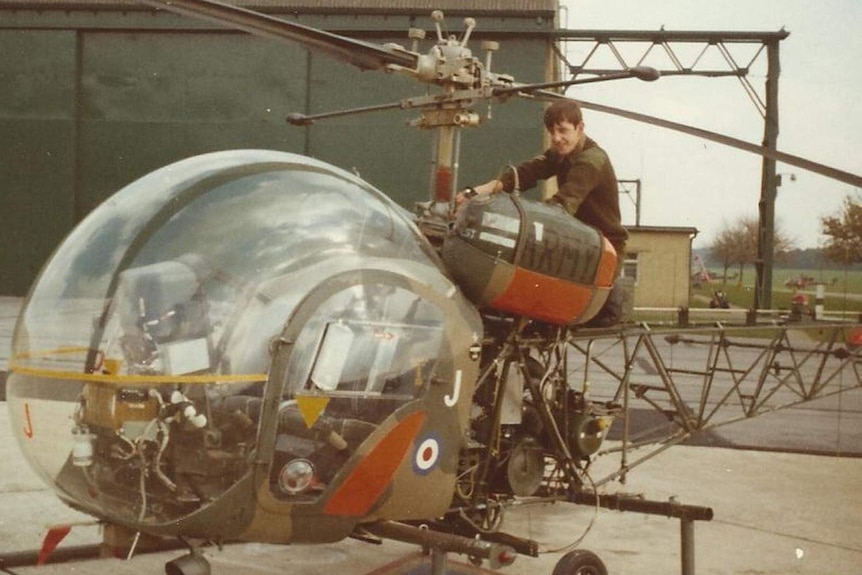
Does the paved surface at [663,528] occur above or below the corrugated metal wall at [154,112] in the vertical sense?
below

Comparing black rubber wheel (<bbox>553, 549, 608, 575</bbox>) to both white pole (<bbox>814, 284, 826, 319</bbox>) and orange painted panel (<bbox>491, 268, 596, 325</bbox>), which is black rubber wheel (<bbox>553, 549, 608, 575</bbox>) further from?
white pole (<bbox>814, 284, 826, 319</bbox>)

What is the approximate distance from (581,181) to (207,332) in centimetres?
203

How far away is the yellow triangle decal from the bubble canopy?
22 millimetres

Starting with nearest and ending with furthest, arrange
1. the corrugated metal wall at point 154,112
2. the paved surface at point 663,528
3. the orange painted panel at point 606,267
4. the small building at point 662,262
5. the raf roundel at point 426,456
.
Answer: the raf roundel at point 426,456 < the orange painted panel at point 606,267 < the paved surface at point 663,528 < the corrugated metal wall at point 154,112 < the small building at point 662,262

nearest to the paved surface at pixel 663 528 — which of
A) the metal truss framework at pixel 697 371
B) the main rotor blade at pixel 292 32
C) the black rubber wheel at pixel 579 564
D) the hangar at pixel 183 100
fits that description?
the black rubber wheel at pixel 579 564

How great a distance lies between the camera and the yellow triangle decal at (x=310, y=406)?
3408mm

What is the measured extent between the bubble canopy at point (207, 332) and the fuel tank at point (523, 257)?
25 centimetres

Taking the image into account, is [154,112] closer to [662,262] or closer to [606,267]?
[662,262]

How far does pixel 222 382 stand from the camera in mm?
3273

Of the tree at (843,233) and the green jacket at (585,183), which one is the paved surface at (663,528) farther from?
the tree at (843,233)

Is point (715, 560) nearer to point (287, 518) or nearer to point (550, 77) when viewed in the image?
point (287, 518)

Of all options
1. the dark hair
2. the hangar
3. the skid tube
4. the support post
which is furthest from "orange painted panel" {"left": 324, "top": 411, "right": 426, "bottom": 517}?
the hangar

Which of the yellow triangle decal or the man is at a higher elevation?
the man

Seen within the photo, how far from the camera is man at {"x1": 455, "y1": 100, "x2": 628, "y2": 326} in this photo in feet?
14.9
